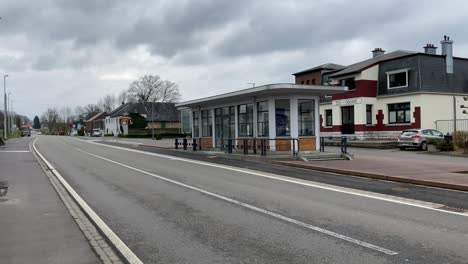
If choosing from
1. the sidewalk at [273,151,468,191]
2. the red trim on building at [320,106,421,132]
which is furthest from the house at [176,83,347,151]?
the red trim on building at [320,106,421,132]

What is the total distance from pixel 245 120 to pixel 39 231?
18751 millimetres

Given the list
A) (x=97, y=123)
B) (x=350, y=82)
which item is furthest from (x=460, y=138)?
(x=97, y=123)

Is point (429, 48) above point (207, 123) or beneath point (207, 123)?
above

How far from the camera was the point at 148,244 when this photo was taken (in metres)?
6.76

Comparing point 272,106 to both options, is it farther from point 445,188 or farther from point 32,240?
point 32,240

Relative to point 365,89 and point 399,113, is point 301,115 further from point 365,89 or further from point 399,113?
point 365,89

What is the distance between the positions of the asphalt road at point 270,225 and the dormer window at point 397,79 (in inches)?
1117

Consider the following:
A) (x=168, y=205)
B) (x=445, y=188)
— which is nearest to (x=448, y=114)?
(x=445, y=188)

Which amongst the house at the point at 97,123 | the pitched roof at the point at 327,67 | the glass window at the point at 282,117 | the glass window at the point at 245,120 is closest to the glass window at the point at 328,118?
the pitched roof at the point at 327,67

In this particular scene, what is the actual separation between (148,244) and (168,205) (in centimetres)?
323

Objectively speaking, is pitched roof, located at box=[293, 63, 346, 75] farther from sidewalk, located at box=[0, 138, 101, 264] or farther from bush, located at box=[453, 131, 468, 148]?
sidewalk, located at box=[0, 138, 101, 264]

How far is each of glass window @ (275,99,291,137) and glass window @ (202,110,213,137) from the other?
731cm

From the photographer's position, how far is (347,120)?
138 ft

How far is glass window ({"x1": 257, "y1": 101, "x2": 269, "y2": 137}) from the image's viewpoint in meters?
23.9
